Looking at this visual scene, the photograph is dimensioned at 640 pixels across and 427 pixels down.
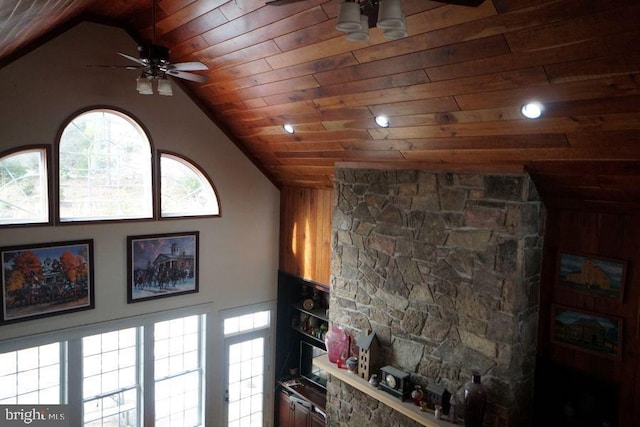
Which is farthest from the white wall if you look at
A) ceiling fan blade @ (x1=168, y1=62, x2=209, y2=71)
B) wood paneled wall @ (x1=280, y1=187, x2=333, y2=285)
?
ceiling fan blade @ (x1=168, y1=62, x2=209, y2=71)

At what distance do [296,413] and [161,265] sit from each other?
9.19 ft

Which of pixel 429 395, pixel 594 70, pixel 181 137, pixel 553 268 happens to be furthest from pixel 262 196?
pixel 594 70

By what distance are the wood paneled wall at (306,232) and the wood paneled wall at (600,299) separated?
8.69 ft

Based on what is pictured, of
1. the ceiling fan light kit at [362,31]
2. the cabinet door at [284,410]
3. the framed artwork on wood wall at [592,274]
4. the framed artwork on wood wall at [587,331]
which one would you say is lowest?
the cabinet door at [284,410]

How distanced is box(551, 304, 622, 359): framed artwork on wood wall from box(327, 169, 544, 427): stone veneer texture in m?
0.21

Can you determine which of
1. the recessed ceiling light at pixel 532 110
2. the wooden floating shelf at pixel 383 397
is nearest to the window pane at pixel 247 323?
the wooden floating shelf at pixel 383 397

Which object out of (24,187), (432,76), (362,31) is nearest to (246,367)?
(24,187)

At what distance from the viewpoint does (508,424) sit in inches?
148

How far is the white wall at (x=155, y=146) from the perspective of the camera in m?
4.51

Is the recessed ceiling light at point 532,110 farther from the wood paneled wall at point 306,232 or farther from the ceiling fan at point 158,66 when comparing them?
the wood paneled wall at point 306,232

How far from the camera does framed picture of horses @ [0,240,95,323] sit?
4484 mm

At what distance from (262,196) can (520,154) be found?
3.74 metres

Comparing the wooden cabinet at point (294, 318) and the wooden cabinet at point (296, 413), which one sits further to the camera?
the wooden cabinet at point (294, 318)

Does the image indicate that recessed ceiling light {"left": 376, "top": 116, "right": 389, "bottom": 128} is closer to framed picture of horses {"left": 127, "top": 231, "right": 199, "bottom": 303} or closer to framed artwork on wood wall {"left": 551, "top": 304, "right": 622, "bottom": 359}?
framed artwork on wood wall {"left": 551, "top": 304, "right": 622, "bottom": 359}
